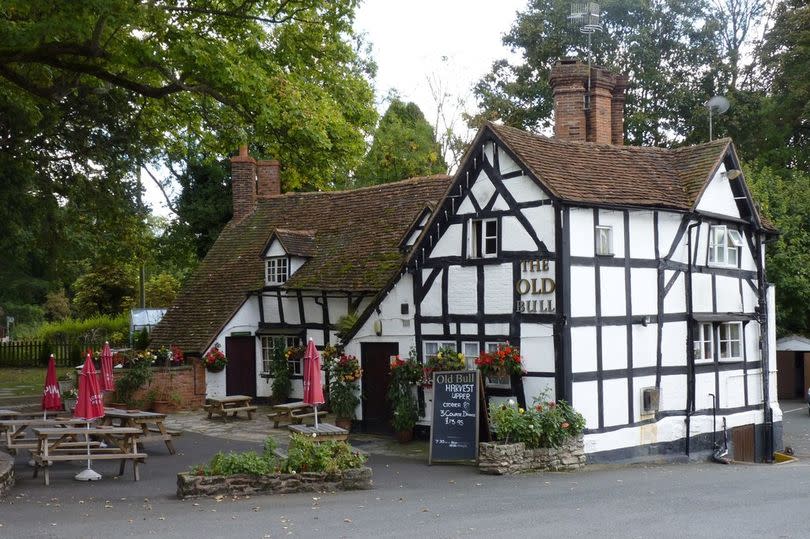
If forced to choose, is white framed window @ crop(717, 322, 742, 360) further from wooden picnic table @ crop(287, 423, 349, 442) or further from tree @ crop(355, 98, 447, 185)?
tree @ crop(355, 98, 447, 185)

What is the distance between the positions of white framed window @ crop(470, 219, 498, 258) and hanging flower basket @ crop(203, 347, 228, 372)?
9756 mm

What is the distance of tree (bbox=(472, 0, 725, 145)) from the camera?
128 ft

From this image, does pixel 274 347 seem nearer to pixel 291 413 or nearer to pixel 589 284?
pixel 291 413

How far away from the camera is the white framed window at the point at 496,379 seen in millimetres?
19000

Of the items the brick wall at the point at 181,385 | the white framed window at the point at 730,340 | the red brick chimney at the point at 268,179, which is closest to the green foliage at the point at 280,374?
the brick wall at the point at 181,385

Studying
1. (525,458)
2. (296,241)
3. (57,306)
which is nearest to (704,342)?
(525,458)

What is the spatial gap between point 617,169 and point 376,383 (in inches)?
290

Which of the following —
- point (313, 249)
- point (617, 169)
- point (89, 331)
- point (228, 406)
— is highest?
point (617, 169)

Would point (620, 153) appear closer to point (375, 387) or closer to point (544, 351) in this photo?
point (544, 351)

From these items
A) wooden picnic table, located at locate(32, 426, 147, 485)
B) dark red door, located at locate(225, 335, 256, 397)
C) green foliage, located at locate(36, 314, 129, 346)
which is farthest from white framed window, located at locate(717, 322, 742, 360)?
green foliage, located at locate(36, 314, 129, 346)

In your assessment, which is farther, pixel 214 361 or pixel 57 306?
pixel 57 306

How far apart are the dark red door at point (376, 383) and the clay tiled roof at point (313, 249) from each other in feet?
5.85

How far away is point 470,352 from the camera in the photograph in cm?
1992

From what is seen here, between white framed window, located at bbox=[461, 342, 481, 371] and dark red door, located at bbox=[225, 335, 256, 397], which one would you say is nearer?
white framed window, located at bbox=[461, 342, 481, 371]
